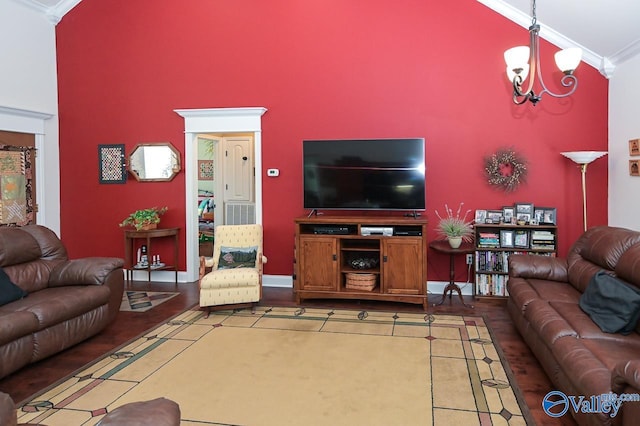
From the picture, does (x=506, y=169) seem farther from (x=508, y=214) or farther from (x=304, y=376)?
(x=304, y=376)

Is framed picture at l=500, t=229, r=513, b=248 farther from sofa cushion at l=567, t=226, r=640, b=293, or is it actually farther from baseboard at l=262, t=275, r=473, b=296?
sofa cushion at l=567, t=226, r=640, b=293

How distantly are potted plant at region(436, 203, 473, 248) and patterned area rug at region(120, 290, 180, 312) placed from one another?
333 centimetres

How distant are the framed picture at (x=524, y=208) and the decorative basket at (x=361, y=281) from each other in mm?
1824

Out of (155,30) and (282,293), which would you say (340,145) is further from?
(155,30)

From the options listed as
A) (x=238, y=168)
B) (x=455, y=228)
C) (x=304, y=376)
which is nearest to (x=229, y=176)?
(x=238, y=168)

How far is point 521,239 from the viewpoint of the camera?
17.0 ft

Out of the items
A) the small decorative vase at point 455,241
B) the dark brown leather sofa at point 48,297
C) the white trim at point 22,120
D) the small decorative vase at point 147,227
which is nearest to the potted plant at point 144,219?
the small decorative vase at point 147,227

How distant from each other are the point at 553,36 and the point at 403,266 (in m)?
3.10

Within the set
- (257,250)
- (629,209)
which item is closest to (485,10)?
(629,209)

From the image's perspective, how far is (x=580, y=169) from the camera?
16.8ft

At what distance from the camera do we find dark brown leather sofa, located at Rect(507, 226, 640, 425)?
220 centimetres

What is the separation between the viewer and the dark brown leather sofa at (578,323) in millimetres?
2203

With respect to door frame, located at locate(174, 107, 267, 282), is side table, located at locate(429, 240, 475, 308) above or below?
below

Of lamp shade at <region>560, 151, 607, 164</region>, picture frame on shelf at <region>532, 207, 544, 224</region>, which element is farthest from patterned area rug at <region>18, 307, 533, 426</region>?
lamp shade at <region>560, 151, 607, 164</region>
